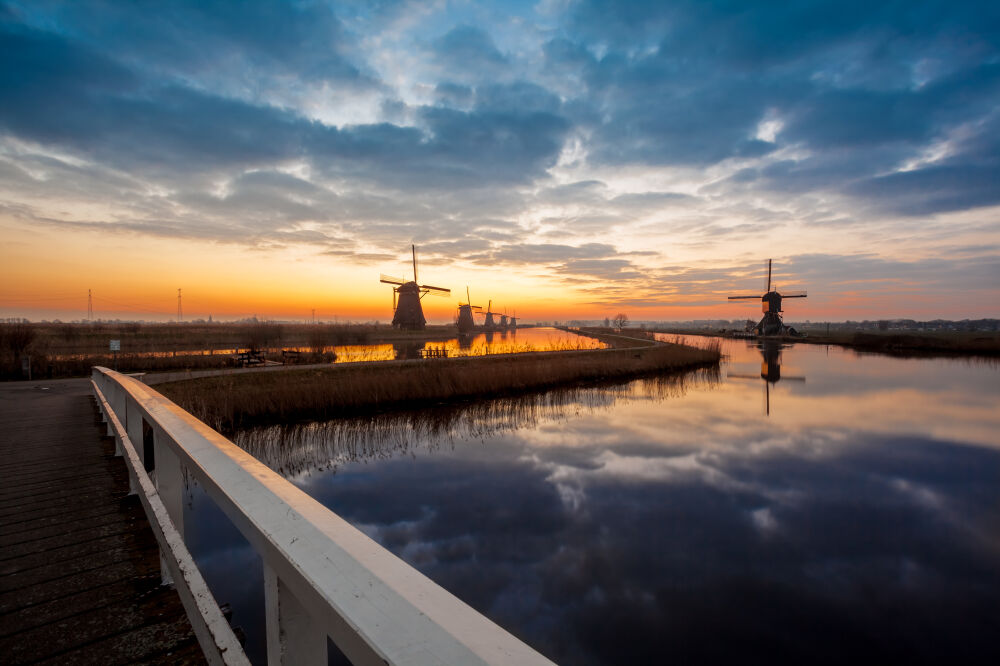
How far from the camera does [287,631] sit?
135cm

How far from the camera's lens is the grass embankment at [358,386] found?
545 inches

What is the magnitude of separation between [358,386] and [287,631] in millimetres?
15906

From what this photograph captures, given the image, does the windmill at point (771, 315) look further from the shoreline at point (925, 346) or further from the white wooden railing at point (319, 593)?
the white wooden railing at point (319, 593)

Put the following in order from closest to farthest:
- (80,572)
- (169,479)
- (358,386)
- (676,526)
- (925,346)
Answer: (80,572) → (169,479) → (676,526) → (358,386) → (925,346)

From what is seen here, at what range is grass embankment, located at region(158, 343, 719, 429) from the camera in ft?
45.4

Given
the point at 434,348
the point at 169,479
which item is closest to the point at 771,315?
the point at 434,348

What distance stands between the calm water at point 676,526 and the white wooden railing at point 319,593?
14.7 ft

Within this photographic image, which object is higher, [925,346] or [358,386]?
[925,346]

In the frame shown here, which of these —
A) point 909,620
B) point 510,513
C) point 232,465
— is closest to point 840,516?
point 909,620

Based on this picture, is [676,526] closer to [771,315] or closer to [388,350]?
[388,350]

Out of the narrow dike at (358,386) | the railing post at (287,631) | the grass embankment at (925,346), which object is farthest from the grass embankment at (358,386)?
the grass embankment at (925,346)

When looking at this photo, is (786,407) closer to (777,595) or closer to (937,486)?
(937,486)

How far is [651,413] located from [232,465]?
16619mm

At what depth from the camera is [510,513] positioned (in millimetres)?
8492
